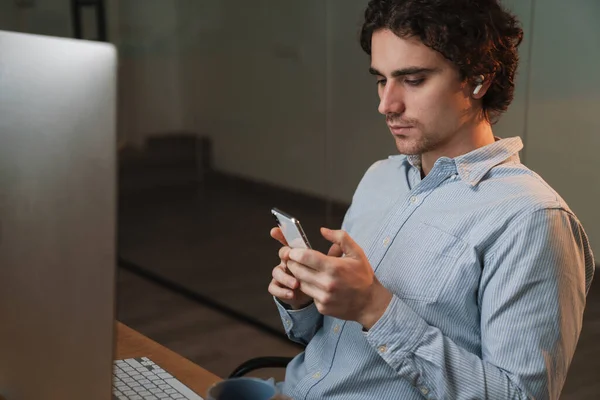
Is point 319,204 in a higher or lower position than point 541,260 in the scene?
lower

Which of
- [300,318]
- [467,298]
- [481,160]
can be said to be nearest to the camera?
Result: [467,298]

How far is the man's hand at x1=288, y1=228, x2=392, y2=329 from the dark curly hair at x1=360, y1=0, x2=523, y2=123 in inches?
18.6

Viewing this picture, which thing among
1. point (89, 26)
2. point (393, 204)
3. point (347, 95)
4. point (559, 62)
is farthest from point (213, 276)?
point (393, 204)

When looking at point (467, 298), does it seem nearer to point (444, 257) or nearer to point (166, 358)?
point (444, 257)

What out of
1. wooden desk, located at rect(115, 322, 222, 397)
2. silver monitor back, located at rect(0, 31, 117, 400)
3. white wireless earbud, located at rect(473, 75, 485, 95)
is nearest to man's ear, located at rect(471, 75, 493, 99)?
white wireless earbud, located at rect(473, 75, 485, 95)

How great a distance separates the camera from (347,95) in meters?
3.54

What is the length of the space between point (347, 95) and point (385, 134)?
30 cm

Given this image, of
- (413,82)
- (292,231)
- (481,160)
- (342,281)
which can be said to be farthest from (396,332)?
(413,82)

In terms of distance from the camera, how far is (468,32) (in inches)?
57.6

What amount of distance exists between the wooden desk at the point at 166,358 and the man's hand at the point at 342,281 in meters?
0.24

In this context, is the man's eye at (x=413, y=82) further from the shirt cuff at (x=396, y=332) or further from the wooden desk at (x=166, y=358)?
the wooden desk at (x=166, y=358)

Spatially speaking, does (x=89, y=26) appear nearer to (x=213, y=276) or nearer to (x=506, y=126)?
(x=213, y=276)

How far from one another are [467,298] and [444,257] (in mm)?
84

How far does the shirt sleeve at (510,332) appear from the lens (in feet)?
3.97
